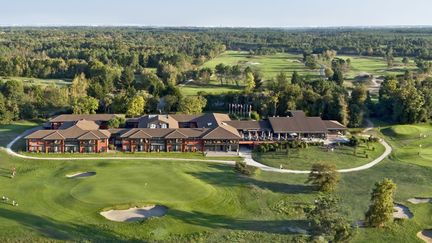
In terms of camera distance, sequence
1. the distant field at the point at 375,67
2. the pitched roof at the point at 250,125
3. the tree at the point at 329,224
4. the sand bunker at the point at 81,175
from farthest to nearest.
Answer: the distant field at the point at 375,67, the pitched roof at the point at 250,125, the sand bunker at the point at 81,175, the tree at the point at 329,224

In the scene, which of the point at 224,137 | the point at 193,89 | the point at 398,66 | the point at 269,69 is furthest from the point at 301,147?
the point at 398,66

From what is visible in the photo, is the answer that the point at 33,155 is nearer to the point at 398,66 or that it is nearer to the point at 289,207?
the point at 289,207

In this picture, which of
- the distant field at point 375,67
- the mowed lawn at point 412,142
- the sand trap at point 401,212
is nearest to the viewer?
the sand trap at point 401,212

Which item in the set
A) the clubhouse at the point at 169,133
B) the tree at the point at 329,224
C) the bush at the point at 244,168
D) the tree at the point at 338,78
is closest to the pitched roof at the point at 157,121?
the clubhouse at the point at 169,133

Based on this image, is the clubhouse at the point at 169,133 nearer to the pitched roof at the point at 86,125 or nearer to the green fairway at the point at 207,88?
the pitched roof at the point at 86,125

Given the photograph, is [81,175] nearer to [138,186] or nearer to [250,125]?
[138,186]

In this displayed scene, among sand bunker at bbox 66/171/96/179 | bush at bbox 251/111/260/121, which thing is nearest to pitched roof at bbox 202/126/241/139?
sand bunker at bbox 66/171/96/179
